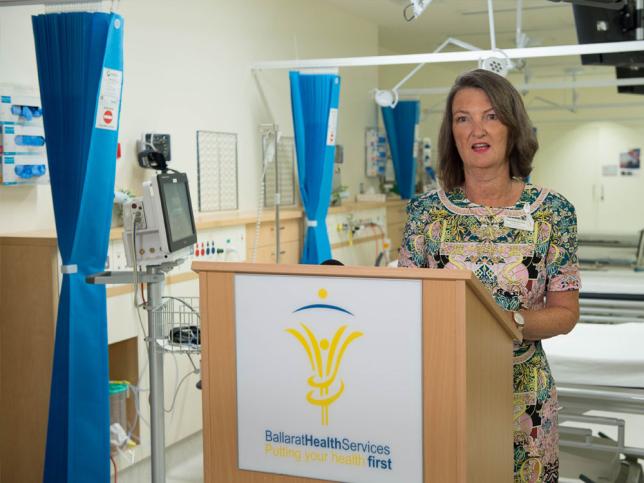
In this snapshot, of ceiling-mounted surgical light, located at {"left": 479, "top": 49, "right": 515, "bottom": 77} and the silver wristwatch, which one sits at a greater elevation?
ceiling-mounted surgical light, located at {"left": 479, "top": 49, "right": 515, "bottom": 77}

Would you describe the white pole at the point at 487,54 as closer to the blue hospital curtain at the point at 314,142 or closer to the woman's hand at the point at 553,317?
the blue hospital curtain at the point at 314,142

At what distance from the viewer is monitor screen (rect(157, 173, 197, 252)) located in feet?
9.33

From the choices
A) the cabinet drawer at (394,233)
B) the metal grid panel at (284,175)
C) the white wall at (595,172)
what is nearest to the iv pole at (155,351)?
the metal grid panel at (284,175)

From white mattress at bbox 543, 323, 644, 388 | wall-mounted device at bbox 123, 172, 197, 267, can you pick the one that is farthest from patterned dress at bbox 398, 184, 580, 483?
white mattress at bbox 543, 323, 644, 388

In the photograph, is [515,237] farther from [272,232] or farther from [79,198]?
[272,232]

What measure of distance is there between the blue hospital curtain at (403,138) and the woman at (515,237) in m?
6.68

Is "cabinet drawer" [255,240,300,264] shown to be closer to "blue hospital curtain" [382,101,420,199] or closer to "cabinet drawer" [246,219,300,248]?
"cabinet drawer" [246,219,300,248]

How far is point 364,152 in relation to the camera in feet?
29.0

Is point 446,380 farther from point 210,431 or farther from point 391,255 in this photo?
point 391,255

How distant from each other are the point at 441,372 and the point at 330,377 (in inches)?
9.0

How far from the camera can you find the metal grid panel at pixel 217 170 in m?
5.59

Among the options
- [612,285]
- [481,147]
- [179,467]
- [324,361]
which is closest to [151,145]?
[179,467]

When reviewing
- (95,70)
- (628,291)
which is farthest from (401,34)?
(95,70)

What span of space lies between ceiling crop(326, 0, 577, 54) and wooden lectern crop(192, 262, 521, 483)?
6474 mm
